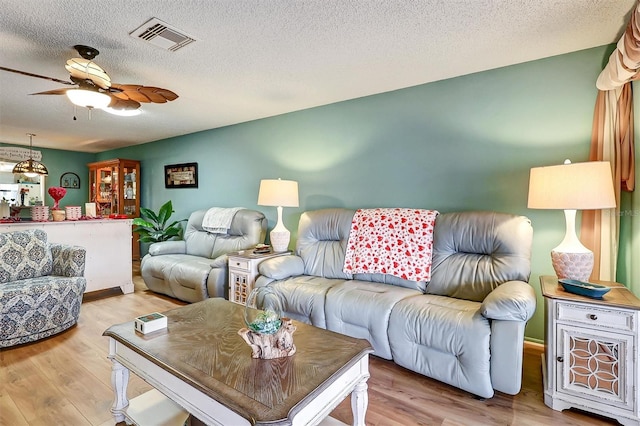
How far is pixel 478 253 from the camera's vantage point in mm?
2350

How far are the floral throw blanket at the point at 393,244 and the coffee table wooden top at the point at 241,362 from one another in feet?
3.73

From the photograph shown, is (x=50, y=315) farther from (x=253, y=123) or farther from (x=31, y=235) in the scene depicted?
(x=253, y=123)

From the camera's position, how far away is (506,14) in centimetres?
181

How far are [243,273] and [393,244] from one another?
144cm

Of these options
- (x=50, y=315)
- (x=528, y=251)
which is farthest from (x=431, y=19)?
(x=50, y=315)

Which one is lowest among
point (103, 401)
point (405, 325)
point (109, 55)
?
point (103, 401)

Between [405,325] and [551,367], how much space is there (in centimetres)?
80

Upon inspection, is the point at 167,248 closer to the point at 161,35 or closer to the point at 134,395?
the point at 134,395

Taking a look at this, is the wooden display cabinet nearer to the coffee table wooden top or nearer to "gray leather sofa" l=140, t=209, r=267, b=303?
"gray leather sofa" l=140, t=209, r=267, b=303

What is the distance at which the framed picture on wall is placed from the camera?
16.3 ft

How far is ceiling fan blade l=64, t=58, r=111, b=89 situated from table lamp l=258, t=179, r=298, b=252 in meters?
1.59

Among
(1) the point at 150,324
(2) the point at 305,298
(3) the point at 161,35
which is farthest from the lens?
(2) the point at 305,298

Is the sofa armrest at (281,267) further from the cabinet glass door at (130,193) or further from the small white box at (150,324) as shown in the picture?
the cabinet glass door at (130,193)

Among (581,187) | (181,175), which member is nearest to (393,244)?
(581,187)
